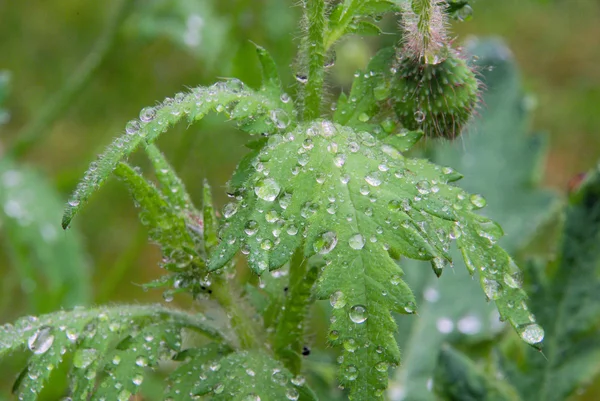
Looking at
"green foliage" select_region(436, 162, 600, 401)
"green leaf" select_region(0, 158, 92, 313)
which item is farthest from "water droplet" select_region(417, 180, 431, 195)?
"green leaf" select_region(0, 158, 92, 313)

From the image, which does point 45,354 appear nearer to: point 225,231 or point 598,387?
point 225,231

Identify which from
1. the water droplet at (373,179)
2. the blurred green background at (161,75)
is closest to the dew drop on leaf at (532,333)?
the water droplet at (373,179)

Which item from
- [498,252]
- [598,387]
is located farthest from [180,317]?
[598,387]

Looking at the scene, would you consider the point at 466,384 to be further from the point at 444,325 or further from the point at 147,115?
the point at 147,115

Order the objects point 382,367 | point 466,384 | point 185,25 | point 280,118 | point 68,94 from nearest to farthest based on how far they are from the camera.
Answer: point 382,367
point 280,118
point 466,384
point 68,94
point 185,25

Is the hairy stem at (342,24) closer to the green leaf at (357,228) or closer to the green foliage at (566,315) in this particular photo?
the green leaf at (357,228)

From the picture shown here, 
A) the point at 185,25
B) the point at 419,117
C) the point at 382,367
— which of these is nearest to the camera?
the point at 382,367

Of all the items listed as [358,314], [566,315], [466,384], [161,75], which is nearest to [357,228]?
[358,314]
